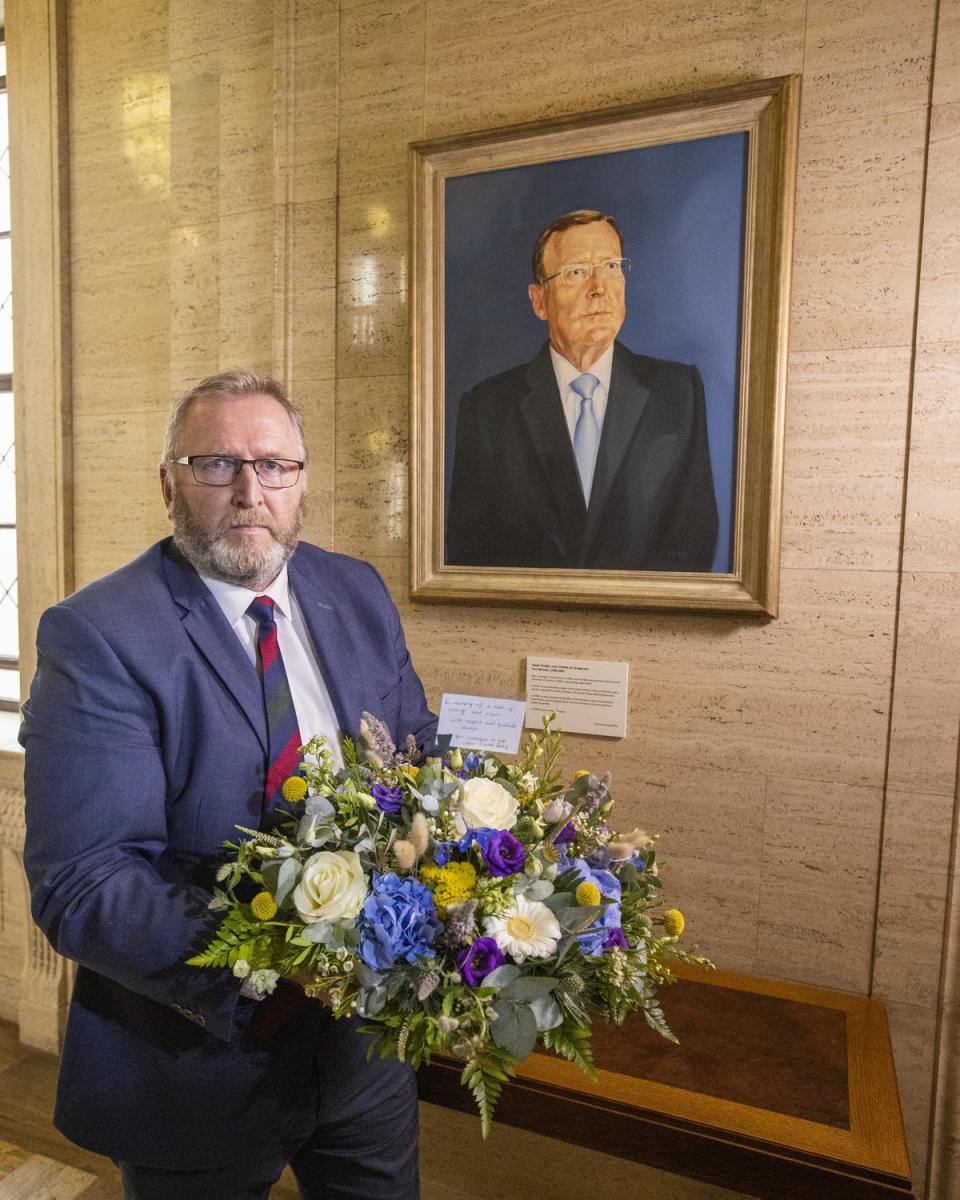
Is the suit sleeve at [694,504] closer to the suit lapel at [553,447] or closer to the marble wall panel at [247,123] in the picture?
the suit lapel at [553,447]

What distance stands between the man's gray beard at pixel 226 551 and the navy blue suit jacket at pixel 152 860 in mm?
43

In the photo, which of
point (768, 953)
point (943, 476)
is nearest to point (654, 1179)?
point (768, 953)

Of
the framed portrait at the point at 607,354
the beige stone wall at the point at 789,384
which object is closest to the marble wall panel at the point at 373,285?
the beige stone wall at the point at 789,384

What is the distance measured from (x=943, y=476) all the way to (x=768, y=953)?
1.42 meters

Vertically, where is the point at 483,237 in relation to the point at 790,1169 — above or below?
above

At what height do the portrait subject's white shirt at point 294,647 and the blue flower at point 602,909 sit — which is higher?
the portrait subject's white shirt at point 294,647

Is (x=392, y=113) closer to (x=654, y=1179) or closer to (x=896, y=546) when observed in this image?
(x=896, y=546)

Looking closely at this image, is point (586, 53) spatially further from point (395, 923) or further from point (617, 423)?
point (395, 923)

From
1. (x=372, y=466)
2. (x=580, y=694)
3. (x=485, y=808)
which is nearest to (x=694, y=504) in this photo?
(x=580, y=694)

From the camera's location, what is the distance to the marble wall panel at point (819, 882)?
2180mm

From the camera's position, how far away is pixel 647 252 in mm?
2256

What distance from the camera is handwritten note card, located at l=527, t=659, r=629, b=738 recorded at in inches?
94.8

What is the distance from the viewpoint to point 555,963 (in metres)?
1.21

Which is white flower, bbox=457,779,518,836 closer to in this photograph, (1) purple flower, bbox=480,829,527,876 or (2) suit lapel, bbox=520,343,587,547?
(1) purple flower, bbox=480,829,527,876
